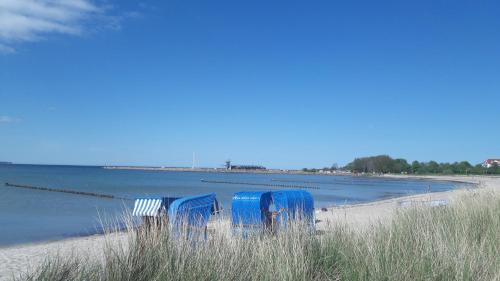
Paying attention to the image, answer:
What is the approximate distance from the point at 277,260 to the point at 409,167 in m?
167

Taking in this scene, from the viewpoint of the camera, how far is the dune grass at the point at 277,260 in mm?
3781

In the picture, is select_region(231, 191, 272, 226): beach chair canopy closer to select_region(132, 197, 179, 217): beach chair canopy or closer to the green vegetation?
select_region(132, 197, 179, 217): beach chair canopy

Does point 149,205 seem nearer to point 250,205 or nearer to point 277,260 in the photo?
point 250,205

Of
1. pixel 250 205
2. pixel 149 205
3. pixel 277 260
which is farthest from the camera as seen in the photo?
pixel 250 205

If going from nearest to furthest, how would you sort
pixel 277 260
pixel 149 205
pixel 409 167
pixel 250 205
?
pixel 277 260 → pixel 149 205 → pixel 250 205 → pixel 409 167

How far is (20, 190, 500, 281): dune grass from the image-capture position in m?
3.78

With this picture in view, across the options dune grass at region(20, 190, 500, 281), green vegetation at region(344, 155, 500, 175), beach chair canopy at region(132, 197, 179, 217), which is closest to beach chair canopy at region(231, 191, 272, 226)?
beach chair canopy at region(132, 197, 179, 217)

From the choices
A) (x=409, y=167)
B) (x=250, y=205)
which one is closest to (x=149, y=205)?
(x=250, y=205)

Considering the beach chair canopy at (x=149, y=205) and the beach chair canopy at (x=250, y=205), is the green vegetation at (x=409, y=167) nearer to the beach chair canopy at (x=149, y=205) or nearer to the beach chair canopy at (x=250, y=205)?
the beach chair canopy at (x=250, y=205)

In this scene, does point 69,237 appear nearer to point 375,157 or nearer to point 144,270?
point 144,270

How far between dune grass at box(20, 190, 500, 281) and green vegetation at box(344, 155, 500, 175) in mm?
141539

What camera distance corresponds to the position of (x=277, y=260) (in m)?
4.12

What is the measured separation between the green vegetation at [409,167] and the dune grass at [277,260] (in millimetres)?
141539

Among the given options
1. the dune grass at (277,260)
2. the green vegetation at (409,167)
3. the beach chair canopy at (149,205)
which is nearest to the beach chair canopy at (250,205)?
the beach chair canopy at (149,205)
